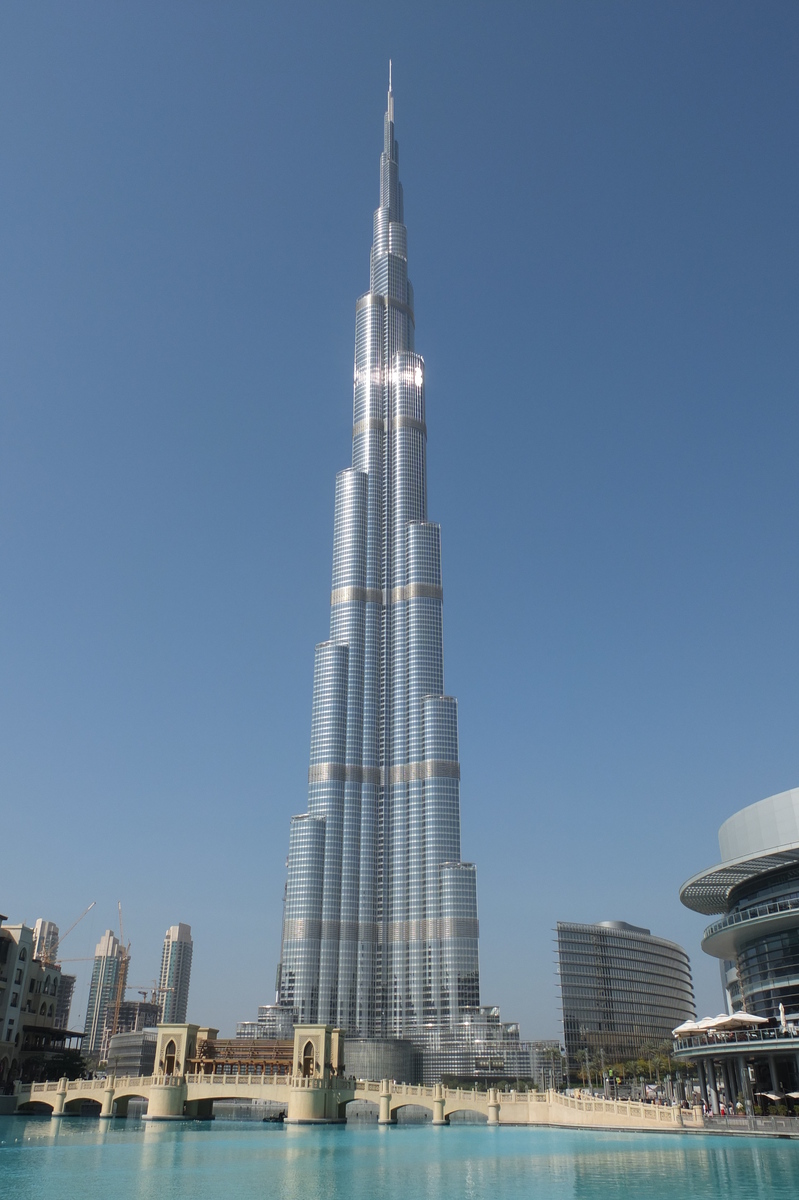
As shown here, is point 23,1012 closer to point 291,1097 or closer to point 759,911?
point 291,1097

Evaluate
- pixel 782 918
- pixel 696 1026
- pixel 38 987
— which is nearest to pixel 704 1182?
pixel 696 1026

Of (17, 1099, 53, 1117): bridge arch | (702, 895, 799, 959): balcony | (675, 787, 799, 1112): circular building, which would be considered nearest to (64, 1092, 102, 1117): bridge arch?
(17, 1099, 53, 1117): bridge arch

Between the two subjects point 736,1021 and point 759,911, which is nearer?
point 736,1021

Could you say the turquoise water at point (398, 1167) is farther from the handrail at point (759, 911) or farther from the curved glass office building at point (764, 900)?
the handrail at point (759, 911)

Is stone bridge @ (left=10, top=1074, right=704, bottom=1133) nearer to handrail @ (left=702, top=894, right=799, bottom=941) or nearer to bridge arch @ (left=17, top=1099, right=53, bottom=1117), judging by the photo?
bridge arch @ (left=17, top=1099, right=53, bottom=1117)

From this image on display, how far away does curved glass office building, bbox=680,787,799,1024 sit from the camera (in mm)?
104875

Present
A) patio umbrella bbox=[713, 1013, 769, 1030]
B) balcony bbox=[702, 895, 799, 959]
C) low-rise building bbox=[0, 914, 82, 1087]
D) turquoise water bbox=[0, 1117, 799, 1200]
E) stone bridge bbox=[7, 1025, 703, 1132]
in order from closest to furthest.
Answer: turquoise water bbox=[0, 1117, 799, 1200], patio umbrella bbox=[713, 1013, 769, 1030], balcony bbox=[702, 895, 799, 959], stone bridge bbox=[7, 1025, 703, 1132], low-rise building bbox=[0, 914, 82, 1087]

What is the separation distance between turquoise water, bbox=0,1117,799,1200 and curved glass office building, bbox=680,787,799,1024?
85.5 ft

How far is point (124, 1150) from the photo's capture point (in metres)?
90.8

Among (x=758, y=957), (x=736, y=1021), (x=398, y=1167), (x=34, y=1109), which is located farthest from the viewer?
(x=34, y=1109)

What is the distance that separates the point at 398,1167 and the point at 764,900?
2146 inches

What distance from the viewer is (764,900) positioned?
109938 millimetres

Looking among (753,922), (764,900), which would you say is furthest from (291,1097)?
(764,900)

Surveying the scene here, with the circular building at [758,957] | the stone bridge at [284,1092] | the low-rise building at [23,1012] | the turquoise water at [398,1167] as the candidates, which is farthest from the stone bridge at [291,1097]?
the circular building at [758,957]
